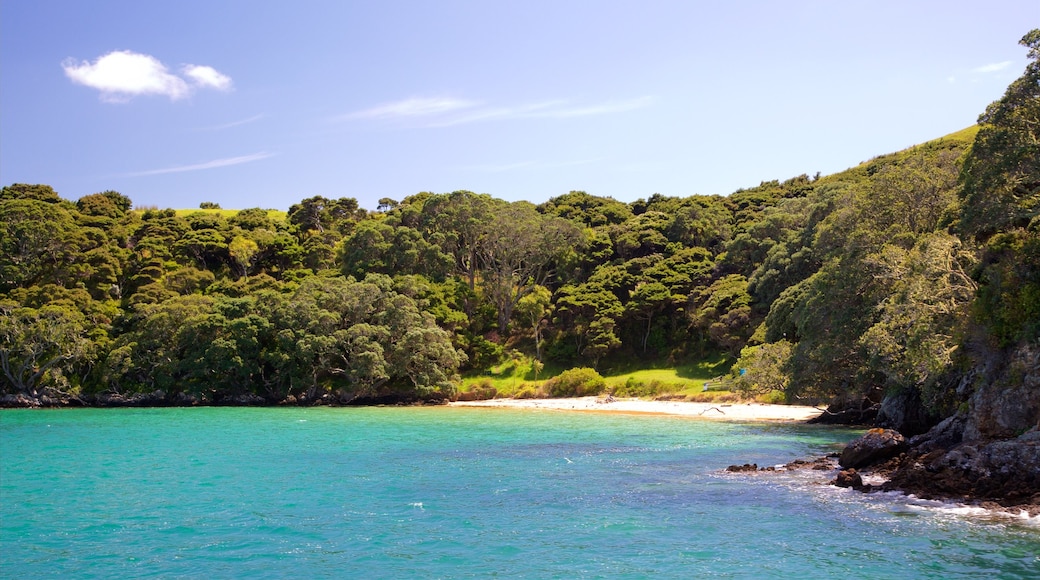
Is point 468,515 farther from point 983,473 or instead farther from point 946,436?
point 946,436

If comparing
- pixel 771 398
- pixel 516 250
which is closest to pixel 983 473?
pixel 771 398

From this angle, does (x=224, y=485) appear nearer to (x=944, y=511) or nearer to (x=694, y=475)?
(x=694, y=475)

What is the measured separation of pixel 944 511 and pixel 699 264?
53677 millimetres

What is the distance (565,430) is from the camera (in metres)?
40.8

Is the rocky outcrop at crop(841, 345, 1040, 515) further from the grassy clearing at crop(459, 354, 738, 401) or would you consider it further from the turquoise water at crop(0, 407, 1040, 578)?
the grassy clearing at crop(459, 354, 738, 401)

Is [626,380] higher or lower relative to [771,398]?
higher

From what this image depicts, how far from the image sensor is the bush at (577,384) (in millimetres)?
60781

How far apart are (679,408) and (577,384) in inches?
477

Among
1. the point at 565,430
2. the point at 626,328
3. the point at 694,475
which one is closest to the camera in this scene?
the point at 694,475

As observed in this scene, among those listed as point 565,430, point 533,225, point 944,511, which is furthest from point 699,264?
point 944,511

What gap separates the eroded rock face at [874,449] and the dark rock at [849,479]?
2324 millimetres

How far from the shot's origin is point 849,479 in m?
22.6

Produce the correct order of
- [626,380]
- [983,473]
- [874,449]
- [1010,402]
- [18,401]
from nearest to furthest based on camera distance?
[983,473] < [1010,402] < [874,449] < [18,401] < [626,380]

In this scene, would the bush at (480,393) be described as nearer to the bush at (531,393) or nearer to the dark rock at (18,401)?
the bush at (531,393)
